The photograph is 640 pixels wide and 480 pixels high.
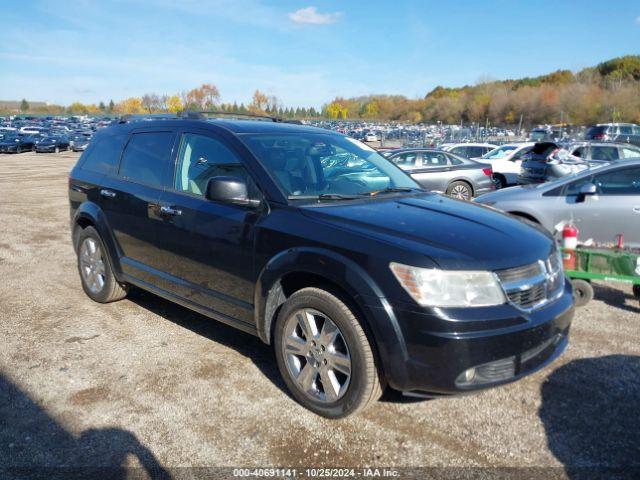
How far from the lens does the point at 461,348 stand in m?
2.83

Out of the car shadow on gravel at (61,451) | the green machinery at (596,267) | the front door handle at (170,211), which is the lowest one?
the car shadow on gravel at (61,451)

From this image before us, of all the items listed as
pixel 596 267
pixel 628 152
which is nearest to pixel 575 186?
pixel 596 267

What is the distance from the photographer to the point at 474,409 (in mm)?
3449

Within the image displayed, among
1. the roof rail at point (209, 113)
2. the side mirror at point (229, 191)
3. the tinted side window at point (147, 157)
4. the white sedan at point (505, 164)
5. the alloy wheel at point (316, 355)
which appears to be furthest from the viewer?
the white sedan at point (505, 164)

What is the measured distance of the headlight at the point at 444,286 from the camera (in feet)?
9.39

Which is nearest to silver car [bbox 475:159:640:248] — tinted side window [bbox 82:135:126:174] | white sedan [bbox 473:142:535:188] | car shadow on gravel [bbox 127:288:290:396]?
car shadow on gravel [bbox 127:288:290:396]

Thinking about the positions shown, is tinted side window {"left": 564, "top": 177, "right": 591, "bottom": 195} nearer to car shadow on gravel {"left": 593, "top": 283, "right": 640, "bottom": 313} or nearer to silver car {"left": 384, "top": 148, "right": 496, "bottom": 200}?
car shadow on gravel {"left": 593, "top": 283, "right": 640, "bottom": 313}

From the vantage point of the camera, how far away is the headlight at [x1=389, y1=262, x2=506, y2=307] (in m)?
2.86

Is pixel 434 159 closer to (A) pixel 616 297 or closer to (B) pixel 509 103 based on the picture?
(A) pixel 616 297

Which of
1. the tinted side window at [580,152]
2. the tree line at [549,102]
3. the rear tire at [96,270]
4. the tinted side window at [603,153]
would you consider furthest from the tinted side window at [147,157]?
the tree line at [549,102]

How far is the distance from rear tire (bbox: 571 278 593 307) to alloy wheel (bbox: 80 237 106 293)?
4610 mm

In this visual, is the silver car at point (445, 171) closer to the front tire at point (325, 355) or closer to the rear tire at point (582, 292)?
the rear tire at point (582, 292)

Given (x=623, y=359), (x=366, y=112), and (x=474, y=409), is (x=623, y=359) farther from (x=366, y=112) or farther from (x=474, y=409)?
(x=366, y=112)

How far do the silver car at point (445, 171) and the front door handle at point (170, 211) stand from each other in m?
9.97
